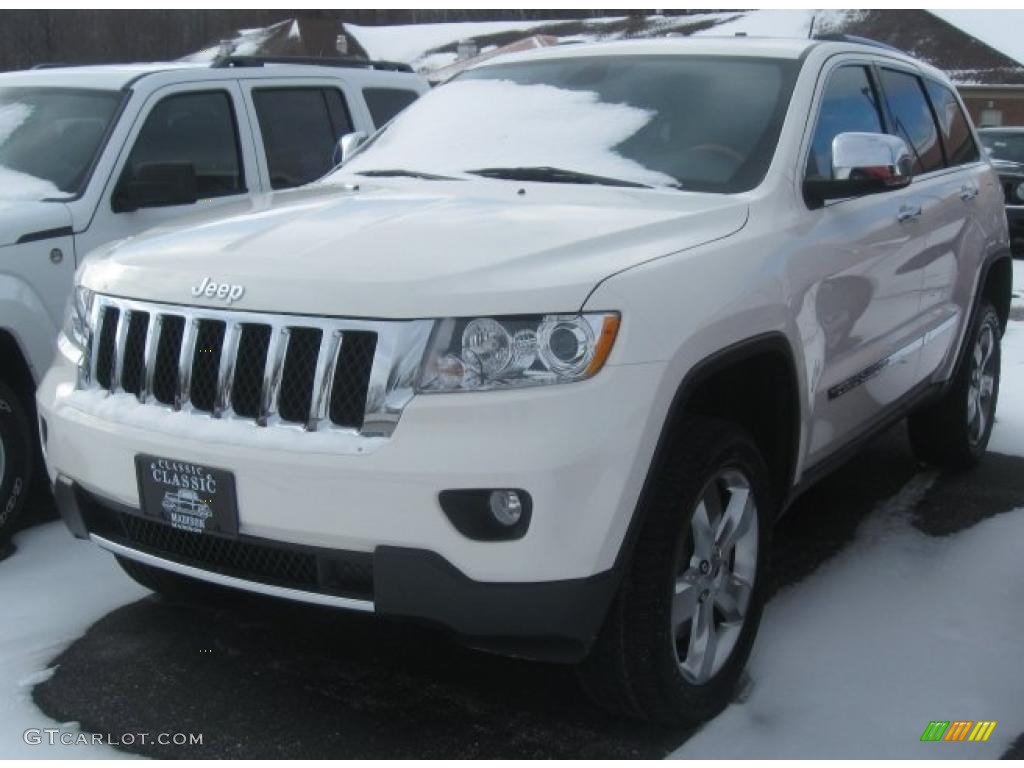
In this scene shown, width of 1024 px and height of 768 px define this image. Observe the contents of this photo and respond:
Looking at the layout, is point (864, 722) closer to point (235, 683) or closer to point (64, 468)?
point (235, 683)

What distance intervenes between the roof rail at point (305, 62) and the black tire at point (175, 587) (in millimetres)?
3061

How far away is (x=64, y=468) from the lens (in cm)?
340

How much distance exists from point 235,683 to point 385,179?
5.73 feet

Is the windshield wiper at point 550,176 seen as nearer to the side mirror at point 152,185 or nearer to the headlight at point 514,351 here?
the headlight at point 514,351

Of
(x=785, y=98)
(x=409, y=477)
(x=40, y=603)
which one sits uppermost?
(x=785, y=98)

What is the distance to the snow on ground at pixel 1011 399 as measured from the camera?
633 cm

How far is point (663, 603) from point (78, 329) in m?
1.83

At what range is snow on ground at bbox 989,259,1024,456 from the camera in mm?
6334

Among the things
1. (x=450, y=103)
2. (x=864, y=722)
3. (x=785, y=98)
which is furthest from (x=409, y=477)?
(x=450, y=103)

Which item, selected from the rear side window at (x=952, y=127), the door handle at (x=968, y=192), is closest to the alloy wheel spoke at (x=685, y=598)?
the door handle at (x=968, y=192)

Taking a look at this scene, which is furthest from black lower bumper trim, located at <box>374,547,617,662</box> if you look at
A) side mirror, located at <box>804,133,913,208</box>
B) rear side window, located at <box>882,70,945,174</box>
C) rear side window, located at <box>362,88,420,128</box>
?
rear side window, located at <box>362,88,420,128</box>

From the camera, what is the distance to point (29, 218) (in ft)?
16.0

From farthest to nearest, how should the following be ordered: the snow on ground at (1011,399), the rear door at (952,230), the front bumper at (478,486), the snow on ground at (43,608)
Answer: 1. the snow on ground at (1011,399)
2. the rear door at (952,230)
3. the snow on ground at (43,608)
4. the front bumper at (478,486)

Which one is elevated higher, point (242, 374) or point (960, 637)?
point (242, 374)
